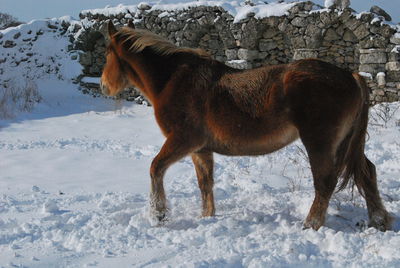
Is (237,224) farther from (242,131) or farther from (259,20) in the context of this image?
(259,20)

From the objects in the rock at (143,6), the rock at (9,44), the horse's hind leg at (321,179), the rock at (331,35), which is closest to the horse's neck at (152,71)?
the horse's hind leg at (321,179)

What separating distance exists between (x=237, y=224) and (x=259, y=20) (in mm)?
8817

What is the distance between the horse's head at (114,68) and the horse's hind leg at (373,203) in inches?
98.2

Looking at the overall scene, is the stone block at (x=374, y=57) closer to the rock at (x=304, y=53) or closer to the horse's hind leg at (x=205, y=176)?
the rock at (x=304, y=53)

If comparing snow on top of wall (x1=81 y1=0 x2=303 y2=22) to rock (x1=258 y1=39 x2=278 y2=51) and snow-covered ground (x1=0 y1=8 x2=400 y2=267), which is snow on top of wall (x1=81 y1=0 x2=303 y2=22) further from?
snow-covered ground (x1=0 y1=8 x2=400 y2=267)

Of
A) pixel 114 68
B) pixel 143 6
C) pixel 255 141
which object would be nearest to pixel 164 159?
pixel 255 141

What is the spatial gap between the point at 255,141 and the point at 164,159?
2.68 feet

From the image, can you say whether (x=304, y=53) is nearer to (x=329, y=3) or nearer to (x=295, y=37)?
(x=295, y=37)

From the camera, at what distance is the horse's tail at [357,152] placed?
3.52 meters

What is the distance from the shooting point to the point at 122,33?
14.0ft

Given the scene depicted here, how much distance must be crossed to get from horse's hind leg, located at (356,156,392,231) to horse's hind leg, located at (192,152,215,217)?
4.55 ft

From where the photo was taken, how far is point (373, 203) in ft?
12.0

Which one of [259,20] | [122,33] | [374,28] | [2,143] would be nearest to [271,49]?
[259,20]

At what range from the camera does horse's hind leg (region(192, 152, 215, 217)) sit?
13.7 ft
